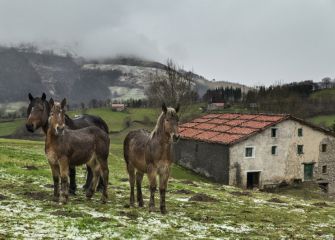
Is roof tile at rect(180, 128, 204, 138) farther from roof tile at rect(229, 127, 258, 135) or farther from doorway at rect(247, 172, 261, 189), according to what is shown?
doorway at rect(247, 172, 261, 189)

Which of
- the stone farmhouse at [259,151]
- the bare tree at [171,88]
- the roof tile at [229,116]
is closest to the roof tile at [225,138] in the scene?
the stone farmhouse at [259,151]

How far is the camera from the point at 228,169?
47.1 metres

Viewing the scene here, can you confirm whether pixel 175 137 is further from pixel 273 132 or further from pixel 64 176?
pixel 273 132

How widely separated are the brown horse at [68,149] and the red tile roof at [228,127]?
3254 centimetres

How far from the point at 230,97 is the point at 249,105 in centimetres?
5501

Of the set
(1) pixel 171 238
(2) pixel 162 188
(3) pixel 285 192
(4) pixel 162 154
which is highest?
(4) pixel 162 154

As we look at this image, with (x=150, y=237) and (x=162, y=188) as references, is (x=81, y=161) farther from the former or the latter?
(x=150, y=237)

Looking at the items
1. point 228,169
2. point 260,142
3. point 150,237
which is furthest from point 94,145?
point 260,142

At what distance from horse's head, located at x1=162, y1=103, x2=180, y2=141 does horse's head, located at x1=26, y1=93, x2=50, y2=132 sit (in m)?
5.03

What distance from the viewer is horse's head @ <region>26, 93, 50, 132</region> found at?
1526 cm

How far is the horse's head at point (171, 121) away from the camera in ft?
45.2

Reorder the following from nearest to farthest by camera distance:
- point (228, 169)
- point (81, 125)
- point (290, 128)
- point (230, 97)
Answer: point (81, 125), point (228, 169), point (290, 128), point (230, 97)

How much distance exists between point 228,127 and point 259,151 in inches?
244

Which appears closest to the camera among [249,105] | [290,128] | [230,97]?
[290,128]
